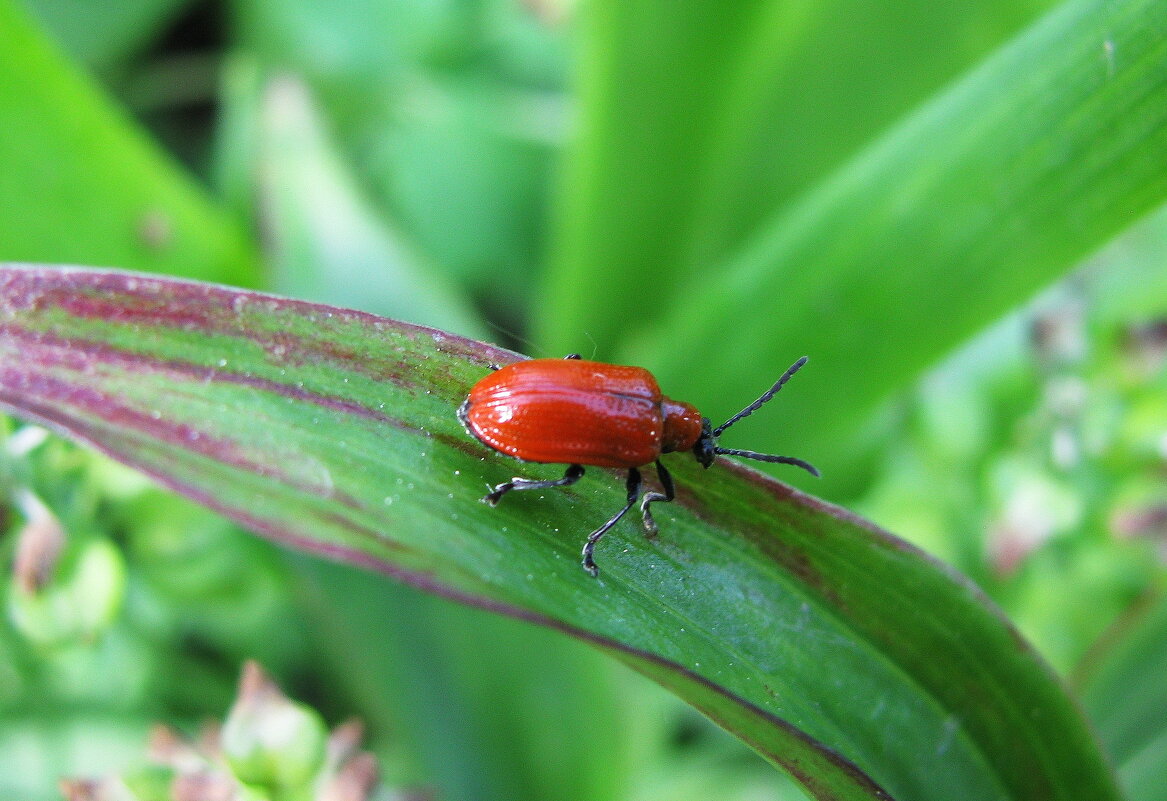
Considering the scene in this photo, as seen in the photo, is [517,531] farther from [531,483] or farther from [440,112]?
[440,112]

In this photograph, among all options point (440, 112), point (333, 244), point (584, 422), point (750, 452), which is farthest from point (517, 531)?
point (440, 112)

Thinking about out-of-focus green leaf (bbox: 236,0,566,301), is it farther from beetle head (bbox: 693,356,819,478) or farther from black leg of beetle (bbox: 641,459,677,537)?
black leg of beetle (bbox: 641,459,677,537)

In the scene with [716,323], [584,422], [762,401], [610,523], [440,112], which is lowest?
[610,523]

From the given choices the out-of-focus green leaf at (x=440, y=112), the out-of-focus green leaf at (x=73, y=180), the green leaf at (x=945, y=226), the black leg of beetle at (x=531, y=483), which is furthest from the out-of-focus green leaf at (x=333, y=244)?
the black leg of beetle at (x=531, y=483)

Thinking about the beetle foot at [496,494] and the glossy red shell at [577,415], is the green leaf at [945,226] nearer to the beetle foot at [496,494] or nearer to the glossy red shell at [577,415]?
the glossy red shell at [577,415]

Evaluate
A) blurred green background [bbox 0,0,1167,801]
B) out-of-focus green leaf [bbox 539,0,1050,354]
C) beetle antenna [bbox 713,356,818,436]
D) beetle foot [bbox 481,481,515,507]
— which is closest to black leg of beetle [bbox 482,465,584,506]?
beetle foot [bbox 481,481,515,507]

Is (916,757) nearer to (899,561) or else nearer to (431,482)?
(899,561)

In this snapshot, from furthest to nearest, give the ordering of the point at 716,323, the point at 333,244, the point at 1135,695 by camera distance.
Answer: the point at 333,244
the point at 716,323
the point at 1135,695
